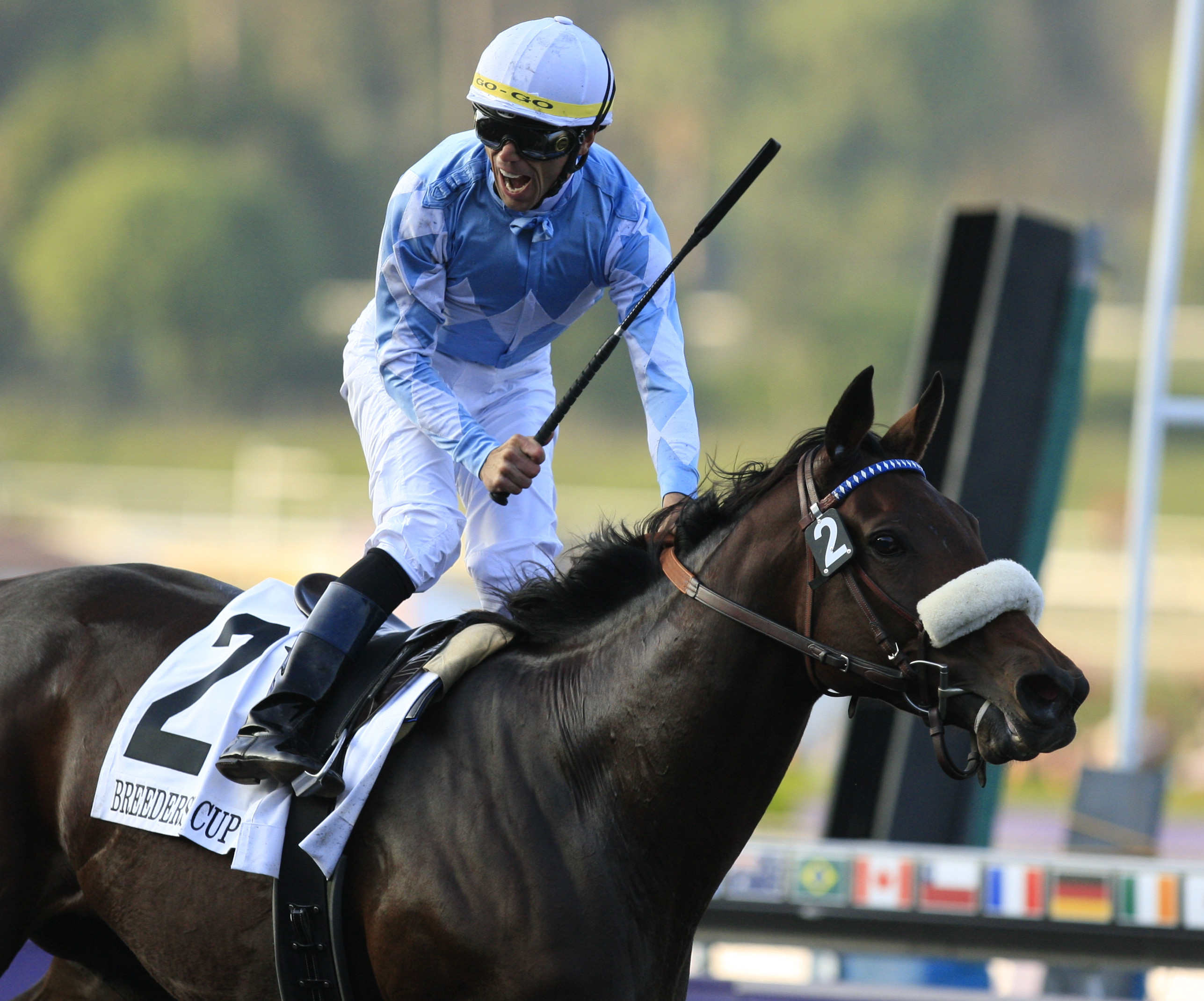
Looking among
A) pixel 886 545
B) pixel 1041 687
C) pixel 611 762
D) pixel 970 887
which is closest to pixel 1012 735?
pixel 1041 687

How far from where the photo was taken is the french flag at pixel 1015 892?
14.1 ft

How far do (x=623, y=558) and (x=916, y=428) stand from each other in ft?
1.82

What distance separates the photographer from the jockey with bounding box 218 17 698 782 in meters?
2.74

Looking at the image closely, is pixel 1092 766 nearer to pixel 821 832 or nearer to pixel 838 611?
pixel 821 832

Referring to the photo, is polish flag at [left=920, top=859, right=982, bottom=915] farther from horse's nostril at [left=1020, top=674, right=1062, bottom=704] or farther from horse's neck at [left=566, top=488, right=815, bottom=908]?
horse's nostril at [left=1020, top=674, right=1062, bottom=704]

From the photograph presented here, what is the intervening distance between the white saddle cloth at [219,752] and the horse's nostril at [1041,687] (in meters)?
1.00

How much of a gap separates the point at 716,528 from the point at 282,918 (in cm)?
99

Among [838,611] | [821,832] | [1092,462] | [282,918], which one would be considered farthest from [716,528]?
[1092,462]

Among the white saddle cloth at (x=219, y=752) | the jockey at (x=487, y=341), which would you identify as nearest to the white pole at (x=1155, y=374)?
the jockey at (x=487, y=341)

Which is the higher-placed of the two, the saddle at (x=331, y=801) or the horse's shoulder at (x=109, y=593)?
the horse's shoulder at (x=109, y=593)

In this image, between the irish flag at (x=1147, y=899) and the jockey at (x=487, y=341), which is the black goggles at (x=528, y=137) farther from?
the irish flag at (x=1147, y=899)

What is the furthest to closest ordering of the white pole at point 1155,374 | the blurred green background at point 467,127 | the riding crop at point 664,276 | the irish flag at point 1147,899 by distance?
the blurred green background at point 467,127 < the white pole at point 1155,374 < the irish flag at point 1147,899 < the riding crop at point 664,276

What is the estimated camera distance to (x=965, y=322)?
16.9 ft

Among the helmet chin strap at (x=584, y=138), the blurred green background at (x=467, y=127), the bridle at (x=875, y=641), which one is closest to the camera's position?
the bridle at (x=875, y=641)
